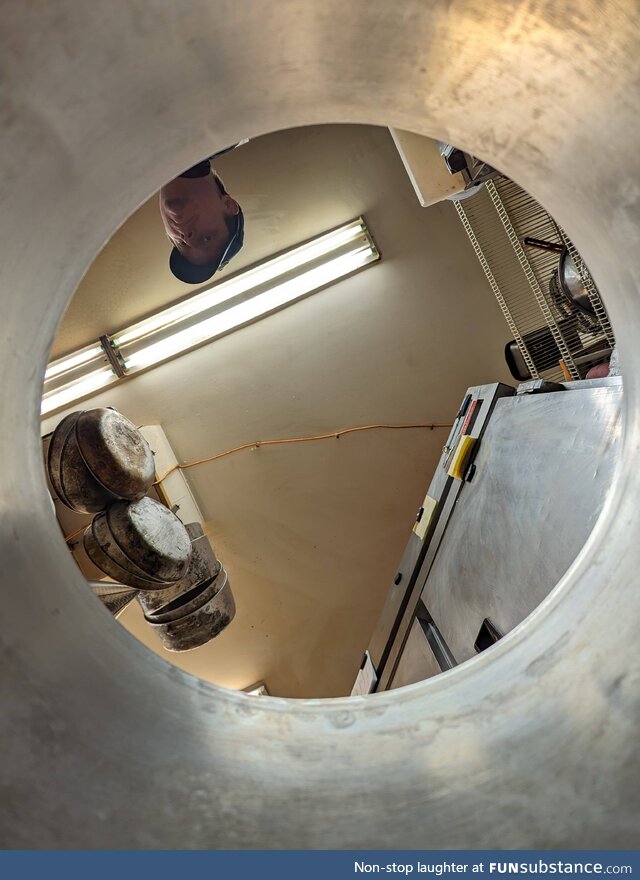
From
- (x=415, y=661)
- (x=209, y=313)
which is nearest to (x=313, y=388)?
(x=209, y=313)

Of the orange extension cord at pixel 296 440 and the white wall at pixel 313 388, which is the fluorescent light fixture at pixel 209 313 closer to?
the white wall at pixel 313 388

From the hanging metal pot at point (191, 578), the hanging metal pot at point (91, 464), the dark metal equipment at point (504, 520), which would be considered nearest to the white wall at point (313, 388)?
the hanging metal pot at point (191, 578)

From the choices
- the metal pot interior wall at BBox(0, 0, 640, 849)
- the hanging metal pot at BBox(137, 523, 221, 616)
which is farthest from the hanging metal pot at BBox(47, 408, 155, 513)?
the metal pot interior wall at BBox(0, 0, 640, 849)

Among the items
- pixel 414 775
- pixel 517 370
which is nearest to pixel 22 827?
pixel 414 775

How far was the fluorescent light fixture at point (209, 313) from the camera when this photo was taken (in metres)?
2.93

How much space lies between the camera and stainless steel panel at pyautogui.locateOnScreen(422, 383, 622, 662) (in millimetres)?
1151

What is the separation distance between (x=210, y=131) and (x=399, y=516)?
272cm

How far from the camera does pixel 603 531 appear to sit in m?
1.03

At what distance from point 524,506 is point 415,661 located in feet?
2.70

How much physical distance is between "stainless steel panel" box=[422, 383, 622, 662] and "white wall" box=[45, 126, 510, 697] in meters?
1.44

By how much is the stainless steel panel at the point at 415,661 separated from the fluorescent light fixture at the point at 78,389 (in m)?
1.98

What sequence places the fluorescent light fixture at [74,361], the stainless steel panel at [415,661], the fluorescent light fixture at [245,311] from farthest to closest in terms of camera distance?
the fluorescent light fixture at [245,311], the fluorescent light fixture at [74,361], the stainless steel panel at [415,661]

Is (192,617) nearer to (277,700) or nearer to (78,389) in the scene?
(78,389)

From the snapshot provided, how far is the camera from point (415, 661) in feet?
6.37
